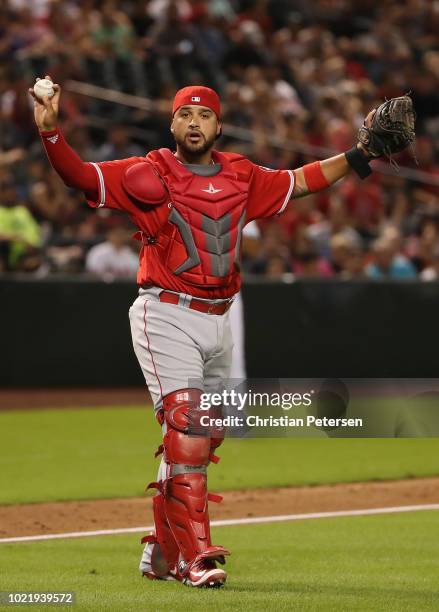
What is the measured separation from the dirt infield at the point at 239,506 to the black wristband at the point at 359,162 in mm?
2883

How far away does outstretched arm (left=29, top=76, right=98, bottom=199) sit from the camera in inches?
222

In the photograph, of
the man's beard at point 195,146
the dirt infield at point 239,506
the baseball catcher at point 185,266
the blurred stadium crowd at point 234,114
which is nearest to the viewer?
the baseball catcher at point 185,266

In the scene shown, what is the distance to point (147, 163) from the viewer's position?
601 cm

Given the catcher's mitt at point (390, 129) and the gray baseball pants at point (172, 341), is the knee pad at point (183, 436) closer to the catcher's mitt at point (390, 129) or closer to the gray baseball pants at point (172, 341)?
the gray baseball pants at point (172, 341)

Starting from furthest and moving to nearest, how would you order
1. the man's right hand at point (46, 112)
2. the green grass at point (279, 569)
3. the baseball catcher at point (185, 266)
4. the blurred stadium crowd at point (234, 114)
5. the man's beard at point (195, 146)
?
the blurred stadium crowd at point (234, 114) → the man's beard at point (195, 146) → the baseball catcher at point (185, 266) → the man's right hand at point (46, 112) → the green grass at point (279, 569)

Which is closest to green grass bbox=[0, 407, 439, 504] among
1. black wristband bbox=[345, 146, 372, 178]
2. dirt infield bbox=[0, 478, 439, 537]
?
dirt infield bbox=[0, 478, 439, 537]

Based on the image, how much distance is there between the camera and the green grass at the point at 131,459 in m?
9.60

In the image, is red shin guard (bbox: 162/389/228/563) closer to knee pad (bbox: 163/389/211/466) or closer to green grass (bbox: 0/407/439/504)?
knee pad (bbox: 163/389/211/466)

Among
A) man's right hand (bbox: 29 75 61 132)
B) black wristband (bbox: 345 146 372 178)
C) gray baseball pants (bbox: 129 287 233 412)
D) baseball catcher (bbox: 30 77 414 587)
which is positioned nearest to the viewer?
man's right hand (bbox: 29 75 61 132)

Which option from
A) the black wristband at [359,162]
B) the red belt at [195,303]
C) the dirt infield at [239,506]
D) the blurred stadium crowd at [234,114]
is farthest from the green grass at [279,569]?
the blurred stadium crowd at [234,114]

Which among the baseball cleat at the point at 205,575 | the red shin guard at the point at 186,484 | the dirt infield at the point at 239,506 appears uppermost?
the dirt infield at the point at 239,506

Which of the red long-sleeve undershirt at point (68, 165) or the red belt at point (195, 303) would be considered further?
the red belt at point (195, 303)

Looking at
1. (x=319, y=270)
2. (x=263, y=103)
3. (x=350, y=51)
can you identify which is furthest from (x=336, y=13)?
(x=319, y=270)

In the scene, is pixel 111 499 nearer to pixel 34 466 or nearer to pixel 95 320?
pixel 34 466
